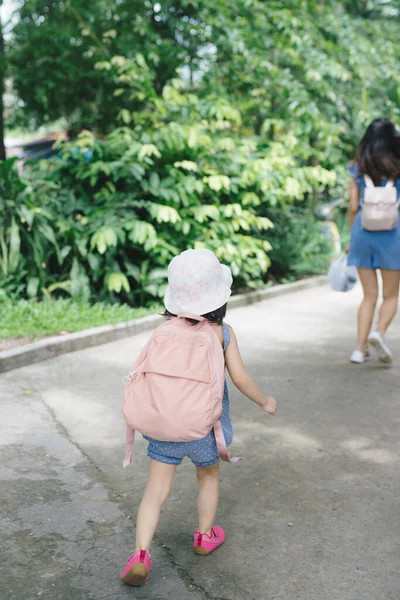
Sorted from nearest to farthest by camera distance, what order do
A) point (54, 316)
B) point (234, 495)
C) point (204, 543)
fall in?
1. point (204, 543)
2. point (234, 495)
3. point (54, 316)

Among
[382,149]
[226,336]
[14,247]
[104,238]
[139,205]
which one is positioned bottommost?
[14,247]

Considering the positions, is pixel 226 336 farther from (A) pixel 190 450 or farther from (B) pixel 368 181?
(B) pixel 368 181

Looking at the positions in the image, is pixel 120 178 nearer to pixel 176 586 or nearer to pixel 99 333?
pixel 99 333

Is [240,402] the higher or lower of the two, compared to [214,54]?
lower

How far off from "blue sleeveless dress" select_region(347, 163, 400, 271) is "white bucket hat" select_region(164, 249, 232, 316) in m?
3.41

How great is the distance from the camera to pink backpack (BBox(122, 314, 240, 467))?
9.09ft

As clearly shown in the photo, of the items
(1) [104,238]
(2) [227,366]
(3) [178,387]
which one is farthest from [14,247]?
(3) [178,387]

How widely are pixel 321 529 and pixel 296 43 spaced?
9587 millimetres

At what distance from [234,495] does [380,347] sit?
111 inches

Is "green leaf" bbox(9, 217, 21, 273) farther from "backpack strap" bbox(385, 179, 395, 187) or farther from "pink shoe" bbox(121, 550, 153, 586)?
"pink shoe" bbox(121, 550, 153, 586)

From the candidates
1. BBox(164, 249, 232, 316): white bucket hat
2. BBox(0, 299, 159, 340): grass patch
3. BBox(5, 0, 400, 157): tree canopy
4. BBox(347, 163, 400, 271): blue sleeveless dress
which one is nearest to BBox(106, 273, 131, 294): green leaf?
BBox(0, 299, 159, 340): grass patch

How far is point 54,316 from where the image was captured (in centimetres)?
732

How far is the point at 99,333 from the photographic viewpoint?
6941 mm

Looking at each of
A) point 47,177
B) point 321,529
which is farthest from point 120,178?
point 321,529
